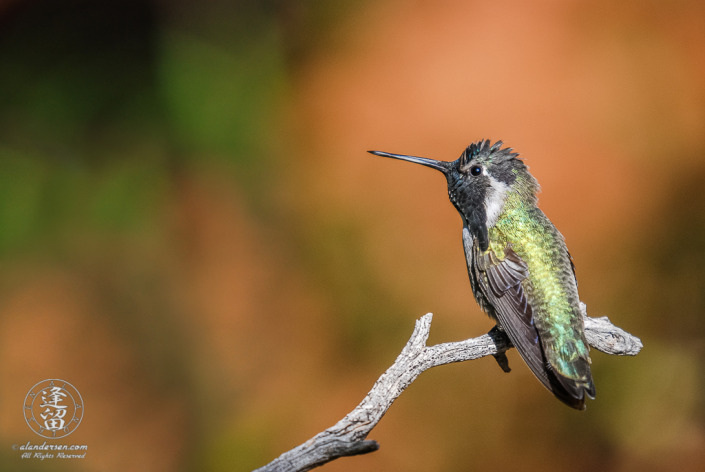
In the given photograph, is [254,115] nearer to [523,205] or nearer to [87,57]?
[87,57]

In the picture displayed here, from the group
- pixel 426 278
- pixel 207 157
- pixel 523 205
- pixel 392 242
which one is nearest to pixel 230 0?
pixel 207 157

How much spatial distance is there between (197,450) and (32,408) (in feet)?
2.49

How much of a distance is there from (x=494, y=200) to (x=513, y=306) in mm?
395

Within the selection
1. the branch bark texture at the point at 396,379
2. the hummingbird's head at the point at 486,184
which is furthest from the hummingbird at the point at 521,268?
the branch bark texture at the point at 396,379

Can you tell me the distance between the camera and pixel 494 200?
2.25 meters

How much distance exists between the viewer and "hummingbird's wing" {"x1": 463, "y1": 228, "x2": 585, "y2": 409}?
6.28 ft

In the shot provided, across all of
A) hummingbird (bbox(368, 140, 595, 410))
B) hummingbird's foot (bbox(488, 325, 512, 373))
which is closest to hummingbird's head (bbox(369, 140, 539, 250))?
hummingbird (bbox(368, 140, 595, 410))

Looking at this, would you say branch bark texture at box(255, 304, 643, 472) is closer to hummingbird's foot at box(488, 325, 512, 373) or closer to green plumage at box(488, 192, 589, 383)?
hummingbird's foot at box(488, 325, 512, 373)

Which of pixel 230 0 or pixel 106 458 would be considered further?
pixel 230 0

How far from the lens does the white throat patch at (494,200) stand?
2.25 m

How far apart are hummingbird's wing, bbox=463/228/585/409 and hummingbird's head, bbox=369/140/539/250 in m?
0.09

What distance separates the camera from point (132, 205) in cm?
331

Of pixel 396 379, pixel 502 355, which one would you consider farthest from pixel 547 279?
pixel 396 379

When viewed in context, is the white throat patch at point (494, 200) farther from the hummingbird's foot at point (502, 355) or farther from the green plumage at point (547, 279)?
the hummingbird's foot at point (502, 355)
